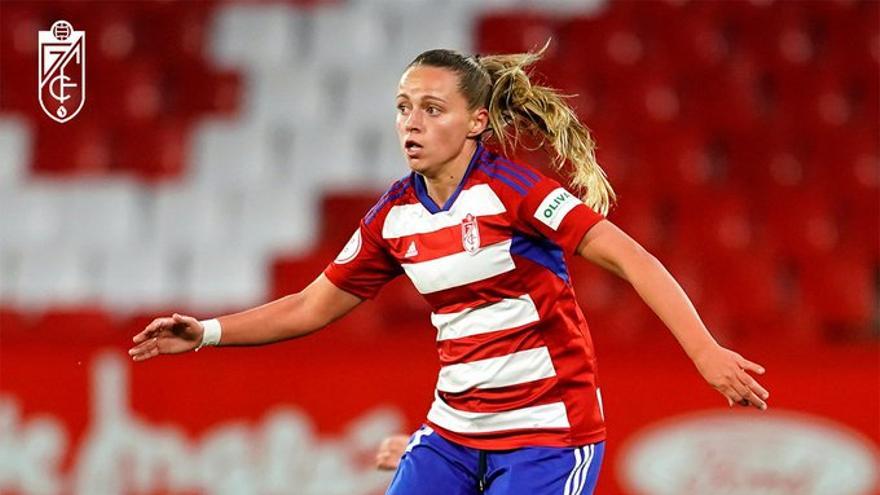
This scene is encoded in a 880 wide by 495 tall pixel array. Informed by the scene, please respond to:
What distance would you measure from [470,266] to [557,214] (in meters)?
0.24

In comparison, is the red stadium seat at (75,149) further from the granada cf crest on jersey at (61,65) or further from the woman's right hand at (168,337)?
the woman's right hand at (168,337)

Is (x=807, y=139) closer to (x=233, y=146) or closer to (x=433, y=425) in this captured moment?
(x=233, y=146)

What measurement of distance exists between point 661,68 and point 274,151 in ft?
7.59

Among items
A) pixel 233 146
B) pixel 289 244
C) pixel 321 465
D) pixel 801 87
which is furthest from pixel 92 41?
pixel 801 87

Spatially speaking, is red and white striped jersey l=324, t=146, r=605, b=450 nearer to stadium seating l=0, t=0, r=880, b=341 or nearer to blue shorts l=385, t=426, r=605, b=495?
blue shorts l=385, t=426, r=605, b=495

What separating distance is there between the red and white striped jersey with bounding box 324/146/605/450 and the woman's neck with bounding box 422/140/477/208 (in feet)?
0.07

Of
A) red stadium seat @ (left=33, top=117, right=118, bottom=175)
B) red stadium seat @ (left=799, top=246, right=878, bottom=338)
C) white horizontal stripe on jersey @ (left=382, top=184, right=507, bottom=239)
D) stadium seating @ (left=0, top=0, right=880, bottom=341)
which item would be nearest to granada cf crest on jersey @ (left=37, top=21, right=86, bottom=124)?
white horizontal stripe on jersey @ (left=382, top=184, right=507, bottom=239)

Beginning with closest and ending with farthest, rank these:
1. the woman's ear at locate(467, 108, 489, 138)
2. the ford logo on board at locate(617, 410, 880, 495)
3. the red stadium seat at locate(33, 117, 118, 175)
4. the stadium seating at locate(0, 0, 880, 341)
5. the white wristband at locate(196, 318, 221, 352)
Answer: the woman's ear at locate(467, 108, 489, 138) < the white wristband at locate(196, 318, 221, 352) < the ford logo on board at locate(617, 410, 880, 495) < the stadium seating at locate(0, 0, 880, 341) < the red stadium seat at locate(33, 117, 118, 175)

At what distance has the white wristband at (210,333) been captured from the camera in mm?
3490

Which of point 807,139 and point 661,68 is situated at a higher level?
point 661,68

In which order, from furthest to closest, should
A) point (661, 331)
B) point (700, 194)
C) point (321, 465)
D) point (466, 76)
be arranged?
point (700, 194), point (661, 331), point (321, 465), point (466, 76)

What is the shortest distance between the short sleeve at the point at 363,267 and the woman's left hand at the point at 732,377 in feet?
3.07

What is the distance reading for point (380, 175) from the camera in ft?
25.3

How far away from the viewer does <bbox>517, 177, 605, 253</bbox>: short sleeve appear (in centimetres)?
312
